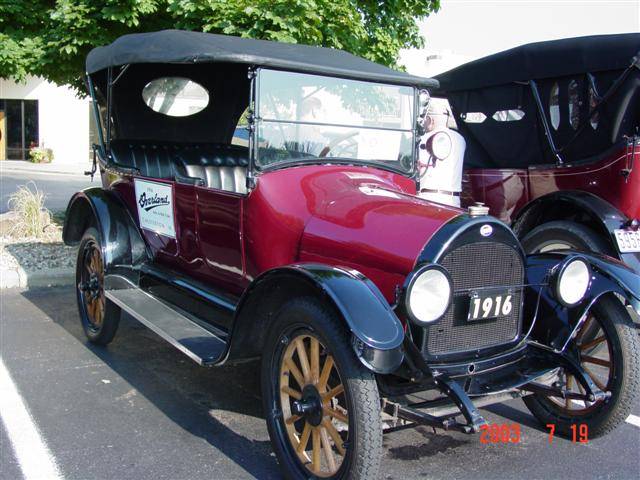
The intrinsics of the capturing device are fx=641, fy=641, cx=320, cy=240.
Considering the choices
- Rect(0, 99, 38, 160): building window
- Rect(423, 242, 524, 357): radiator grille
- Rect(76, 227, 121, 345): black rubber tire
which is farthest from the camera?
Rect(0, 99, 38, 160): building window

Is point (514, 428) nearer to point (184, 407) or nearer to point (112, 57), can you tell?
point (184, 407)

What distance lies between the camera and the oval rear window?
18.2 feet

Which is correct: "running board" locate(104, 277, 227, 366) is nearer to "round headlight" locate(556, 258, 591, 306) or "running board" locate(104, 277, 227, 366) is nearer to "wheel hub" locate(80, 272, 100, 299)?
"wheel hub" locate(80, 272, 100, 299)

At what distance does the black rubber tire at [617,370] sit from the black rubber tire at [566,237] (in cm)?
121

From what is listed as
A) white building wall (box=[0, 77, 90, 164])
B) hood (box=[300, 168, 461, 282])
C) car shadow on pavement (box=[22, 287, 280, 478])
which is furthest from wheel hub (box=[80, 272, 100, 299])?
white building wall (box=[0, 77, 90, 164])

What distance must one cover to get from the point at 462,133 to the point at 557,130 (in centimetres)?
107

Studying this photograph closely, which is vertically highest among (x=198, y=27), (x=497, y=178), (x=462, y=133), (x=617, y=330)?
(x=198, y=27)

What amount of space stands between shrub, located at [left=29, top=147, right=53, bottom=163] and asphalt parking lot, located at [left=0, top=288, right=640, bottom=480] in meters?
20.9

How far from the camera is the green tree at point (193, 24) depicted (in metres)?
6.19

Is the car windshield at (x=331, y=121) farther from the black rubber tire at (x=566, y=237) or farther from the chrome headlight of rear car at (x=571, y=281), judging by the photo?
the black rubber tire at (x=566, y=237)

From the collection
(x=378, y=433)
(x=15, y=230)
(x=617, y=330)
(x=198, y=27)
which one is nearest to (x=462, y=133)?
(x=198, y=27)

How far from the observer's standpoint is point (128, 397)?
148 inches

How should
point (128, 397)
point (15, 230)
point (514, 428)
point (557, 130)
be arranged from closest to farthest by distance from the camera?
point (514, 428)
point (128, 397)
point (557, 130)
point (15, 230)

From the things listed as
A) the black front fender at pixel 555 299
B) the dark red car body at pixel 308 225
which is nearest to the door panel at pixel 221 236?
the dark red car body at pixel 308 225
